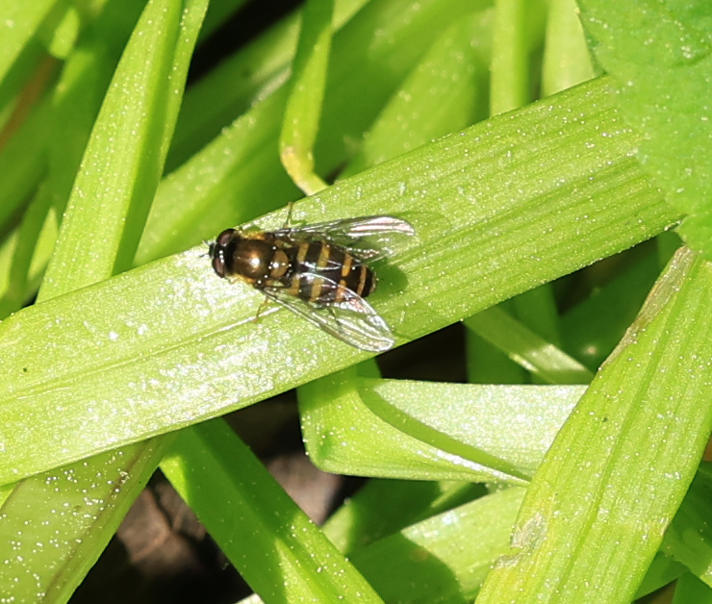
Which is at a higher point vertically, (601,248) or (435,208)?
(435,208)

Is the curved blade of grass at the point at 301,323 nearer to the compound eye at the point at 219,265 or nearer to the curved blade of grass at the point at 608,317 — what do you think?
the compound eye at the point at 219,265

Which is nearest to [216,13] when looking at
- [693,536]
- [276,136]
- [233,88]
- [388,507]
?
[233,88]

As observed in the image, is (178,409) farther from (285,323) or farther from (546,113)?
(546,113)

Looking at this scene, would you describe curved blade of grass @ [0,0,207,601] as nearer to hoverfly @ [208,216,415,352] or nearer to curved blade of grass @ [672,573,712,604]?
hoverfly @ [208,216,415,352]

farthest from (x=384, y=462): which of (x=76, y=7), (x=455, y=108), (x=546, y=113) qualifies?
(x=76, y=7)

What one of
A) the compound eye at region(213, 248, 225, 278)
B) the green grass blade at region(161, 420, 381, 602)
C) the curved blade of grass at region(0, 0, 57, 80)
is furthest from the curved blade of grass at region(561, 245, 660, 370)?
the curved blade of grass at region(0, 0, 57, 80)

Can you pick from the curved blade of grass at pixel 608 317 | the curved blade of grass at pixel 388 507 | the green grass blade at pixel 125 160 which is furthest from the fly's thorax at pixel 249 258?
the curved blade of grass at pixel 608 317

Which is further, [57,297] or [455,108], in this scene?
[455,108]

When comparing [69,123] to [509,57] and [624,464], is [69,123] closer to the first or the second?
[509,57]
